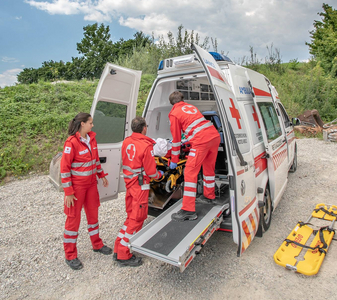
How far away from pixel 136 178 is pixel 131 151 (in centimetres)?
33

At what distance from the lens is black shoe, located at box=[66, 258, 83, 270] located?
3.23 m

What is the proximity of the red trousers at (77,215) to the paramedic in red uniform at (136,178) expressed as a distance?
1.58ft

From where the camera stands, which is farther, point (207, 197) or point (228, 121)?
point (207, 197)

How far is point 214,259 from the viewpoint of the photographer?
3328 millimetres

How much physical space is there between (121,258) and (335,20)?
24.8 metres

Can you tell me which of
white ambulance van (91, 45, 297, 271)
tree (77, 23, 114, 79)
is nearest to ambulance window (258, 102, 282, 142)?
white ambulance van (91, 45, 297, 271)

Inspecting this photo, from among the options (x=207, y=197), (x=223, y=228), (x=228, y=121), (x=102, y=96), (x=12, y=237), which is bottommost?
(x=12, y=237)

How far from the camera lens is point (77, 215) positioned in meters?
3.24

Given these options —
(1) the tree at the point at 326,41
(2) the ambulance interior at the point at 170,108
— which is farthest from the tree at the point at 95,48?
(2) the ambulance interior at the point at 170,108

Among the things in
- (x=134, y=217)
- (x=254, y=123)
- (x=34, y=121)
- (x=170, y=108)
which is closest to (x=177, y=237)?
(x=134, y=217)

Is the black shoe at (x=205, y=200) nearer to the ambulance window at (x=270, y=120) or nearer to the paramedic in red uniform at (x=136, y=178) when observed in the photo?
the paramedic in red uniform at (x=136, y=178)

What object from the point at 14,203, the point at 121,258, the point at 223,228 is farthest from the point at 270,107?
the point at 14,203

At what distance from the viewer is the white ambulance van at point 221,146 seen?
2768 mm

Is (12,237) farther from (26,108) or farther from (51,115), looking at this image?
(26,108)
